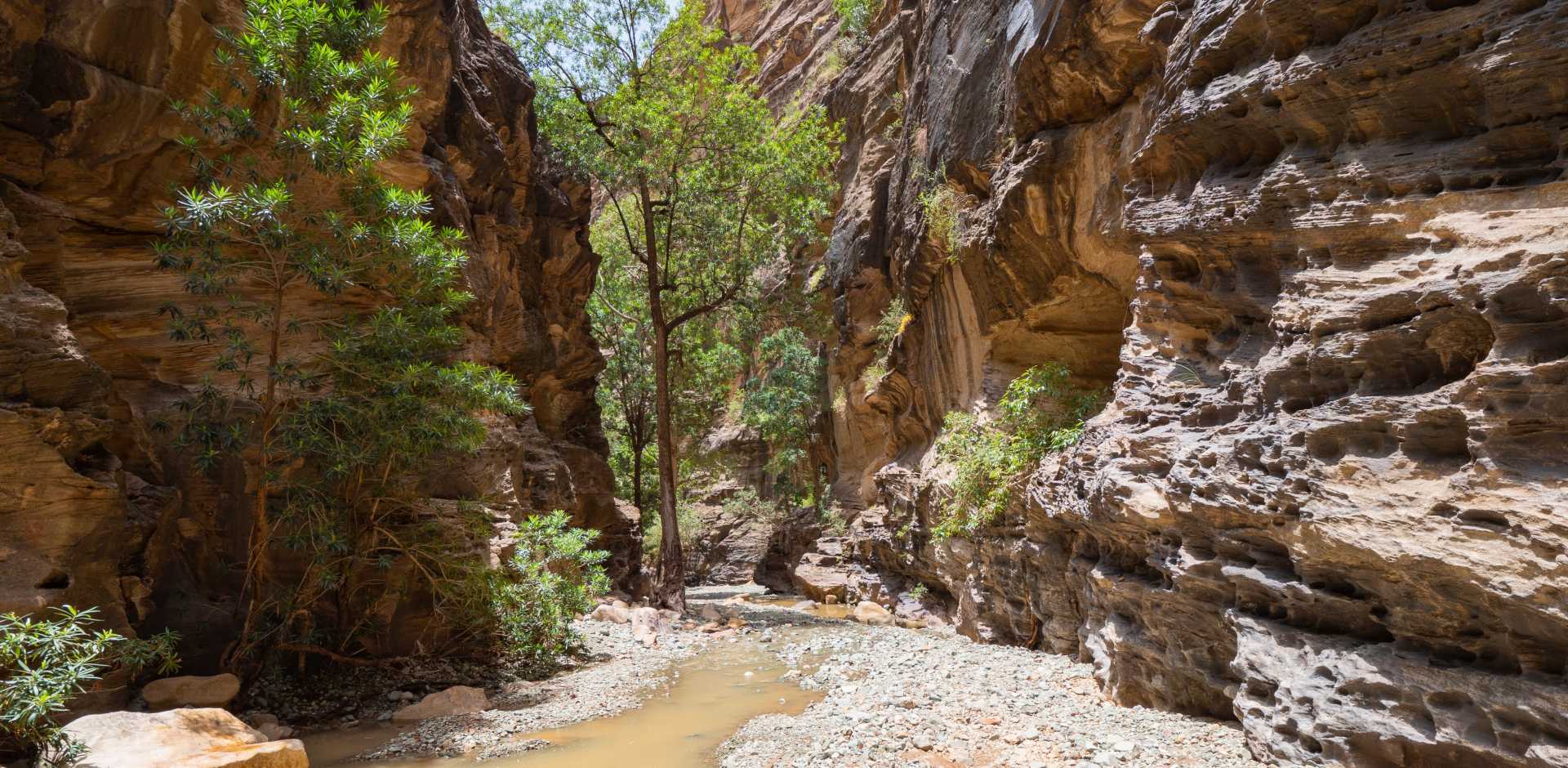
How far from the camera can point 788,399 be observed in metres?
27.5

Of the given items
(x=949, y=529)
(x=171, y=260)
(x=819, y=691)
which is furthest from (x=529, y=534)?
(x=949, y=529)

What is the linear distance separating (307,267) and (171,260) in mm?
1107

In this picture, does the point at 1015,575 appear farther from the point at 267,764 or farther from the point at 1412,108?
the point at 267,764

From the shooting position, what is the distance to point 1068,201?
36.8 feet

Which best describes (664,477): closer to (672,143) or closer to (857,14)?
(672,143)

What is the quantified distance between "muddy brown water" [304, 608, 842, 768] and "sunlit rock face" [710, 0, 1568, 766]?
150 inches

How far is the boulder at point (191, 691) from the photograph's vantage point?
6.75 metres

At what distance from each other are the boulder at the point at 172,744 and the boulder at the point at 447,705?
2.73m

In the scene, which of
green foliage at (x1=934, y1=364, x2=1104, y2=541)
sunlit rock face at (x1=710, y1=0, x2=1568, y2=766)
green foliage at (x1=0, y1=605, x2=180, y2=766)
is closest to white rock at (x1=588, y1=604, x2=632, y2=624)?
green foliage at (x1=934, y1=364, x2=1104, y2=541)

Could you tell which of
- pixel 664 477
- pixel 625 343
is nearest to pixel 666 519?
pixel 664 477

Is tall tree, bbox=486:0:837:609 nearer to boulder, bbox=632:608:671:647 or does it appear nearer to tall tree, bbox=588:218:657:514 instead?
boulder, bbox=632:608:671:647

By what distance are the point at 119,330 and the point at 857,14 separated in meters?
23.0

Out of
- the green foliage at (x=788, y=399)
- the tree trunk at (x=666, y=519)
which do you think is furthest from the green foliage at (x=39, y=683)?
the green foliage at (x=788, y=399)

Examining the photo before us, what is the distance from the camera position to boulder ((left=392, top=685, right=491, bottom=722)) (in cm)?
810
